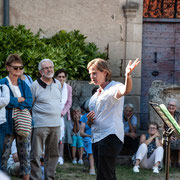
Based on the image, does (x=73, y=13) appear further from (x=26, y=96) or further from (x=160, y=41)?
(x=26, y=96)

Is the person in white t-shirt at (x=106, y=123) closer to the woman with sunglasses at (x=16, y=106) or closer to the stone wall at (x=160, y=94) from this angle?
the woman with sunglasses at (x=16, y=106)

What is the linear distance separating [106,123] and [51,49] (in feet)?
16.2

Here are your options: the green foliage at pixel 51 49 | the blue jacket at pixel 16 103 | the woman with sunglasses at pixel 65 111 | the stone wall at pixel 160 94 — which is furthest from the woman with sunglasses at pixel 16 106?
the stone wall at pixel 160 94

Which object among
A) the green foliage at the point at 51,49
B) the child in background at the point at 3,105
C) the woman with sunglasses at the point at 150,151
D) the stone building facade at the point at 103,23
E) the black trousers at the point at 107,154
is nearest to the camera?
the black trousers at the point at 107,154

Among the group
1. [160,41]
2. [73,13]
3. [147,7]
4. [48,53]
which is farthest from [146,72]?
[48,53]

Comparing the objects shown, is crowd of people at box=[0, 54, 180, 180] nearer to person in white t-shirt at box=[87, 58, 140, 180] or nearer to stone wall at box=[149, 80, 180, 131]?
person in white t-shirt at box=[87, 58, 140, 180]

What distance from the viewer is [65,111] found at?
28.3ft

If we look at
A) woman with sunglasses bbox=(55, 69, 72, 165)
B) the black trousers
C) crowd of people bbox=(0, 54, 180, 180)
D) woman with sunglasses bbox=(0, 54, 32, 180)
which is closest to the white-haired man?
crowd of people bbox=(0, 54, 180, 180)

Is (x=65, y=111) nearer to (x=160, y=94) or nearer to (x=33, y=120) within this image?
(x=33, y=120)

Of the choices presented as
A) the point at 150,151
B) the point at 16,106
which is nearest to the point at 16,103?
the point at 16,106

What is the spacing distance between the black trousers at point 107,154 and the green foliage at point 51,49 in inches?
165

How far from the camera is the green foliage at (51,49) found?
8930 mm

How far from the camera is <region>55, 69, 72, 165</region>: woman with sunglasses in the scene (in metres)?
8.48

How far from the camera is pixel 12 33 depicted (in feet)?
30.9
